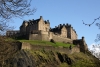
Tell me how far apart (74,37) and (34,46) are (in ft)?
77.7

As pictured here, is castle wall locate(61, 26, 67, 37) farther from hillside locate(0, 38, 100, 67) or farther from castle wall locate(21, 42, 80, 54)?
hillside locate(0, 38, 100, 67)

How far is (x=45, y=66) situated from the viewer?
4403cm

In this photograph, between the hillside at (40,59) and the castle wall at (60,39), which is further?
the castle wall at (60,39)

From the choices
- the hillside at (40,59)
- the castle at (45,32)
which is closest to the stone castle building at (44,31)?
the castle at (45,32)

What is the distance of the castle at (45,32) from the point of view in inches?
2161

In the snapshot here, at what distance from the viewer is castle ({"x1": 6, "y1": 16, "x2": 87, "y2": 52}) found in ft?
180

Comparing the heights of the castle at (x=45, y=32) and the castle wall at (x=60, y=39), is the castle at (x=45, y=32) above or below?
above

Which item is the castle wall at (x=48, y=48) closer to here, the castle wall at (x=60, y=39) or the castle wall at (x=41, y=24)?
the castle wall at (x=60, y=39)

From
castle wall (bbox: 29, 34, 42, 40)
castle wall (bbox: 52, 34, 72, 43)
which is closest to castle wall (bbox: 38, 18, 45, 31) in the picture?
castle wall (bbox: 52, 34, 72, 43)

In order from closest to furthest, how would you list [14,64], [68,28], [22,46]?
[14,64] < [22,46] < [68,28]

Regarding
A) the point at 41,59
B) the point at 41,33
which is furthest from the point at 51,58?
the point at 41,33

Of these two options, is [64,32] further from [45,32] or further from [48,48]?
[48,48]

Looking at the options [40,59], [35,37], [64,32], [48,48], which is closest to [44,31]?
[35,37]

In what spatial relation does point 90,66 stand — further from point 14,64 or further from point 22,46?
point 22,46
